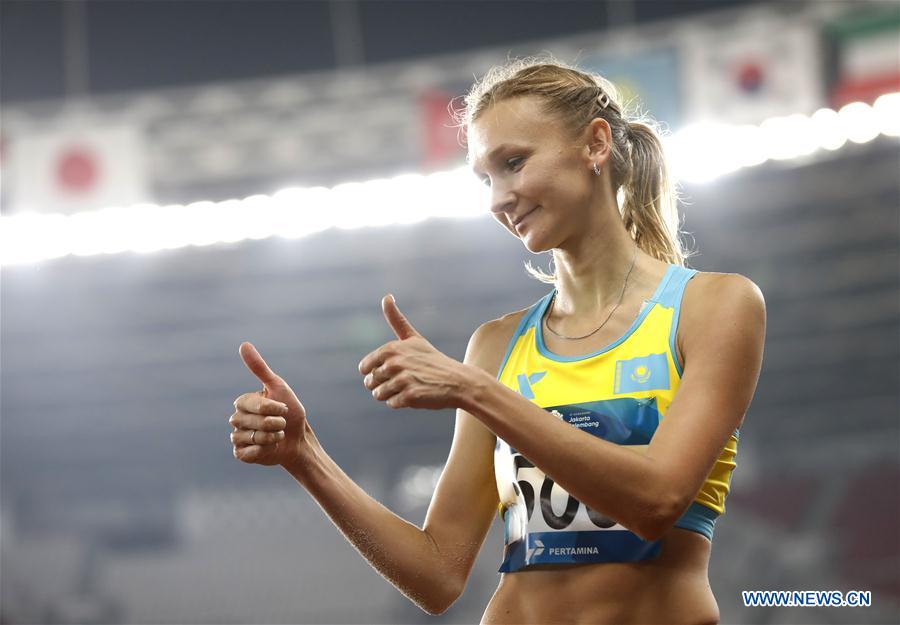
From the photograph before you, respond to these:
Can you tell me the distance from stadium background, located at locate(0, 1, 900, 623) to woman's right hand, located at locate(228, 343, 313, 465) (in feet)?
24.1

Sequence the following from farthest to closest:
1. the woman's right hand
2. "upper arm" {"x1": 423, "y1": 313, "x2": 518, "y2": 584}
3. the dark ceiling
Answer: the dark ceiling < "upper arm" {"x1": 423, "y1": 313, "x2": 518, "y2": 584} < the woman's right hand

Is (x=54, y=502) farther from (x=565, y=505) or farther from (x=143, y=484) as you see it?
(x=565, y=505)

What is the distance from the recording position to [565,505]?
1.75 metres

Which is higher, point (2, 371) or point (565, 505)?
point (2, 371)

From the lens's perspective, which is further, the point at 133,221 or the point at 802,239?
the point at 802,239

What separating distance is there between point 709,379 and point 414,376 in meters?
0.47

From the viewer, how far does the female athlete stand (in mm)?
1562

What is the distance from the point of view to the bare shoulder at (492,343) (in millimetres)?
2039

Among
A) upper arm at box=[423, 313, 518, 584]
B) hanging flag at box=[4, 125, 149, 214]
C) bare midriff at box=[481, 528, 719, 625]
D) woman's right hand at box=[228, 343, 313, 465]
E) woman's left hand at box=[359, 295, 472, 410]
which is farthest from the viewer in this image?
hanging flag at box=[4, 125, 149, 214]

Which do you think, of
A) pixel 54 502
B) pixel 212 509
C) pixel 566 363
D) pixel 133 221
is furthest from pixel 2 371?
pixel 566 363

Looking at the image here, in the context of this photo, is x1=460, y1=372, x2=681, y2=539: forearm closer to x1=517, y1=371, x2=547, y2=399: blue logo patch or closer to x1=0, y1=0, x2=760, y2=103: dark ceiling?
x1=517, y1=371, x2=547, y2=399: blue logo patch

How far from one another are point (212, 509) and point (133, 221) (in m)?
8.76

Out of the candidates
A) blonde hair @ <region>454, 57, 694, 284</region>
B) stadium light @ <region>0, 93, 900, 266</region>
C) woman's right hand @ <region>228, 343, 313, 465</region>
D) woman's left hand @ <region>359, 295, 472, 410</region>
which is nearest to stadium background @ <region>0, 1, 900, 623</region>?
stadium light @ <region>0, 93, 900, 266</region>

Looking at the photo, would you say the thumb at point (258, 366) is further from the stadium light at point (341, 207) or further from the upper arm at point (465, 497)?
the stadium light at point (341, 207)
